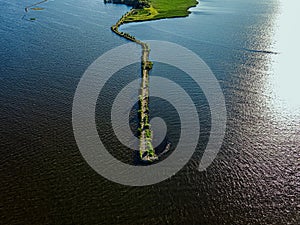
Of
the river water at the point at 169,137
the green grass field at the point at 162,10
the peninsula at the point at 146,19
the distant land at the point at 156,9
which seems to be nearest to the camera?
the river water at the point at 169,137

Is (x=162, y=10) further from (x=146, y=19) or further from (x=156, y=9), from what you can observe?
(x=146, y=19)

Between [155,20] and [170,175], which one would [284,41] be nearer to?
[155,20]

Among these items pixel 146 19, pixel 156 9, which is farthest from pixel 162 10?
pixel 146 19

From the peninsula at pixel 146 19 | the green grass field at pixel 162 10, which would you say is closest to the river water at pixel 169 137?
the peninsula at pixel 146 19

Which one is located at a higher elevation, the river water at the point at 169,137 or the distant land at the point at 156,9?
the distant land at the point at 156,9

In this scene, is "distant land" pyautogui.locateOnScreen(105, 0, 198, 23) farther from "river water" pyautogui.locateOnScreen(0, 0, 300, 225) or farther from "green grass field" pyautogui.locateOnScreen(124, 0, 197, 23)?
"river water" pyautogui.locateOnScreen(0, 0, 300, 225)

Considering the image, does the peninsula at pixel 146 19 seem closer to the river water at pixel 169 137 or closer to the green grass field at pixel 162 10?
the green grass field at pixel 162 10

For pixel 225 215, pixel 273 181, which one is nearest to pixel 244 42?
pixel 273 181

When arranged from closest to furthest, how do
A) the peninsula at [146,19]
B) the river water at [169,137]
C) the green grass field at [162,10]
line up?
the river water at [169,137] → the peninsula at [146,19] → the green grass field at [162,10]
